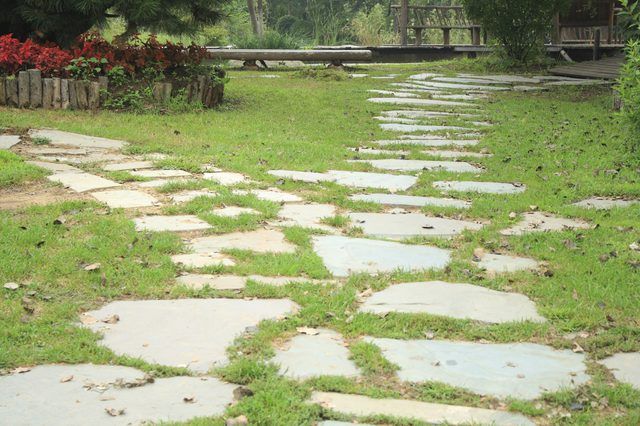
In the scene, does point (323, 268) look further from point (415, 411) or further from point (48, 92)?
point (48, 92)

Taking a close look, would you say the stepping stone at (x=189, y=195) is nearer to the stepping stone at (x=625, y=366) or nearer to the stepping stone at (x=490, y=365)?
the stepping stone at (x=490, y=365)

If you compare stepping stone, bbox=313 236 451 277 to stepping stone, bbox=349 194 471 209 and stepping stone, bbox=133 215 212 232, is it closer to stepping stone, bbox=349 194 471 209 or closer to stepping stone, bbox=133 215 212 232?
stepping stone, bbox=133 215 212 232

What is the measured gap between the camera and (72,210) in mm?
4402

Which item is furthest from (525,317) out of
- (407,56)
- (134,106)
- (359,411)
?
(407,56)

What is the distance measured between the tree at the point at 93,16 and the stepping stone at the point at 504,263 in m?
6.02

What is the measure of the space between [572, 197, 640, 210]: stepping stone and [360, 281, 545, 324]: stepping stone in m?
1.81

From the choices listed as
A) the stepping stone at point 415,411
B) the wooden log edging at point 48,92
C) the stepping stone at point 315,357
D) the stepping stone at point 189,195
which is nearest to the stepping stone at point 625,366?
the stepping stone at point 415,411

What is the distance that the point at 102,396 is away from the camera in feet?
7.66

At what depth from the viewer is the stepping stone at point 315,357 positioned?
255cm

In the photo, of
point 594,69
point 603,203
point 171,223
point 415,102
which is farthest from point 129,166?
point 594,69

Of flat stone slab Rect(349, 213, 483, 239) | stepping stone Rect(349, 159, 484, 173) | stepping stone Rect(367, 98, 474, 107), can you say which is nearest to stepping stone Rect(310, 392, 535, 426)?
flat stone slab Rect(349, 213, 483, 239)

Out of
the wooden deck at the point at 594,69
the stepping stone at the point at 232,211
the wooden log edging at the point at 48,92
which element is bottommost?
the stepping stone at the point at 232,211

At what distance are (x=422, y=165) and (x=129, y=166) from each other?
233 centimetres

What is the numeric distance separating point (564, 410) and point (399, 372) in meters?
0.54
